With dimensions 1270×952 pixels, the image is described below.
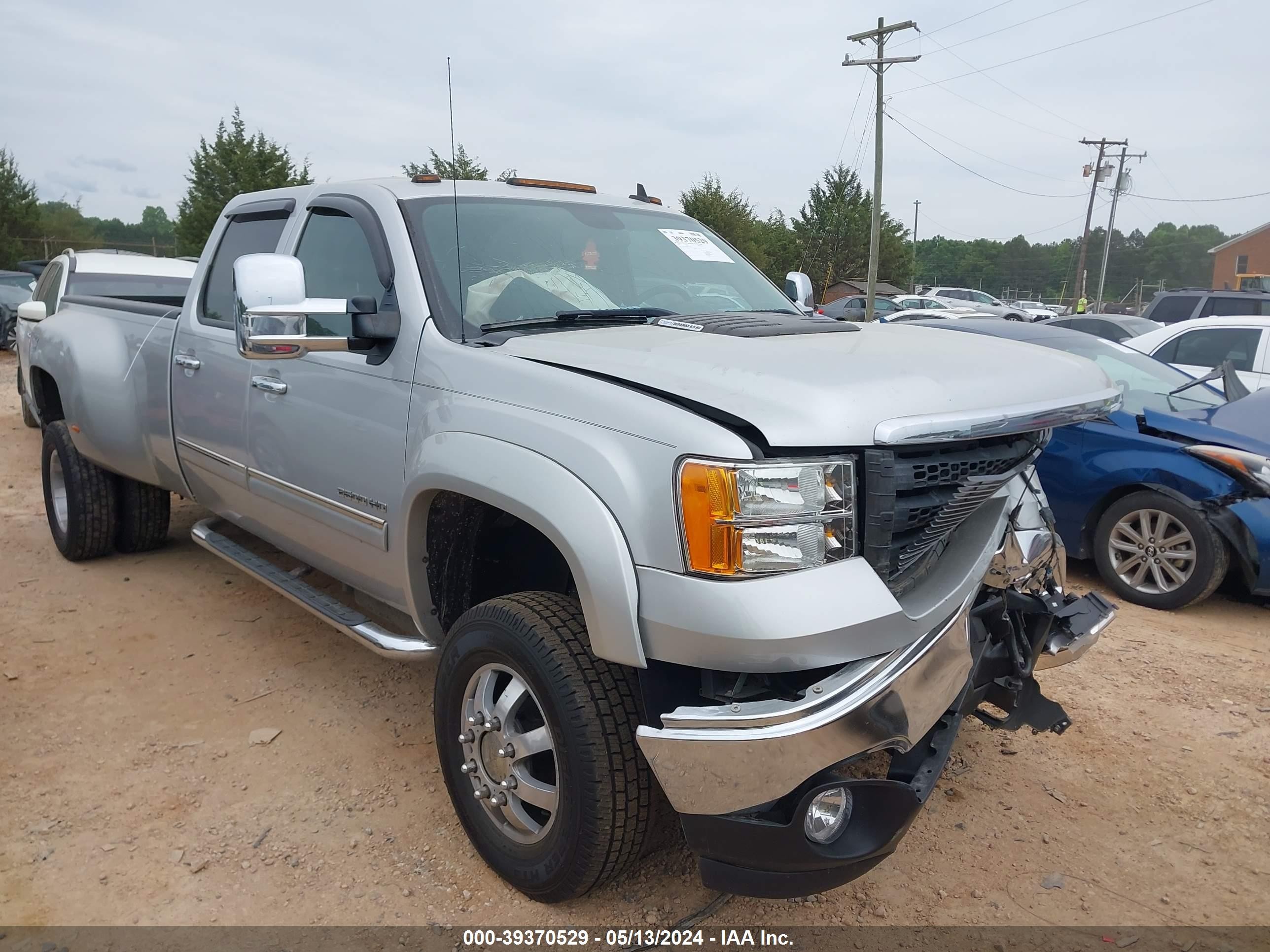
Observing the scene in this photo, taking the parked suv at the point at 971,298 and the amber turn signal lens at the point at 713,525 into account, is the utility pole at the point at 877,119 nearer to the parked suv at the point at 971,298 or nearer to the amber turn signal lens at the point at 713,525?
the parked suv at the point at 971,298

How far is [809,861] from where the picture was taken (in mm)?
2055

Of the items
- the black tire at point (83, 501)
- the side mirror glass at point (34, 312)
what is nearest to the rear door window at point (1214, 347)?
the black tire at point (83, 501)

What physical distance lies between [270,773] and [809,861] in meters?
2.03

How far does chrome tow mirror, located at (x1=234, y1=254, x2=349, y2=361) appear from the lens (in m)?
2.63

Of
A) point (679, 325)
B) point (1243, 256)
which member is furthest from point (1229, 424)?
point (1243, 256)

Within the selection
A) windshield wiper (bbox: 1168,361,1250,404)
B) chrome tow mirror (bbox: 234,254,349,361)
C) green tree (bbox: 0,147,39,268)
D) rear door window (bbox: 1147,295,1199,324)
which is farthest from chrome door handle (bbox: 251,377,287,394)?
green tree (bbox: 0,147,39,268)

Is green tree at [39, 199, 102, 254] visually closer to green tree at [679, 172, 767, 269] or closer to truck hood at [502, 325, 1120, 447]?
green tree at [679, 172, 767, 269]

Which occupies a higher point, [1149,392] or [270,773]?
[1149,392]

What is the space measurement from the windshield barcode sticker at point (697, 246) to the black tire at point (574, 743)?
5.73 feet

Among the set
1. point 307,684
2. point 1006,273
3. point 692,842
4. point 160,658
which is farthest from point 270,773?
point 1006,273

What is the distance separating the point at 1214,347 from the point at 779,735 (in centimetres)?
815

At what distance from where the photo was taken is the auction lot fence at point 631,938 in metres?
2.41

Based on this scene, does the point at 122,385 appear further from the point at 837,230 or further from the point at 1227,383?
the point at 837,230

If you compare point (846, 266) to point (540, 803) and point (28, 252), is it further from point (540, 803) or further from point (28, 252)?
point (540, 803)
